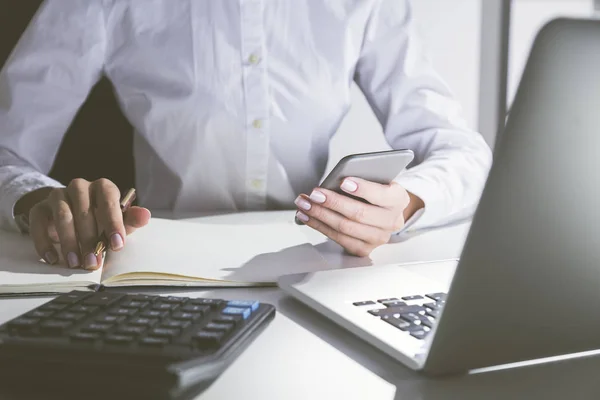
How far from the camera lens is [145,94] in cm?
120

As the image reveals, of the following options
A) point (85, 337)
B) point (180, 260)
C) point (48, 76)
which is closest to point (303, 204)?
point (180, 260)

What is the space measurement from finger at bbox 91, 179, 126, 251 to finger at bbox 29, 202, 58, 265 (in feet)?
0.18

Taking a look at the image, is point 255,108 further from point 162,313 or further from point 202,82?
point 162,313

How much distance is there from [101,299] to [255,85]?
0.73 meters

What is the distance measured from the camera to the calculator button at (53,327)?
44 centimetres

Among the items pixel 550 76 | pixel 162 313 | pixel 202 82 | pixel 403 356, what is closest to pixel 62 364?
pixel 162 313

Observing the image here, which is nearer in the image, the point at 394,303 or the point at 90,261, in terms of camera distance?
the point at 394,303

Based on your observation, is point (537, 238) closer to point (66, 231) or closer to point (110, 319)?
point (110, 319)

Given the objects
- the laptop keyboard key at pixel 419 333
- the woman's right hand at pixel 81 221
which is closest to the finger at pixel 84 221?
the woman's right hand at pixel 81 221

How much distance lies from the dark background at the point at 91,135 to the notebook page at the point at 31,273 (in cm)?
53

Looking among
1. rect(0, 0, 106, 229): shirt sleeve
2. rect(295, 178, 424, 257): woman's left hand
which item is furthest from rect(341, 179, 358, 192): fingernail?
rect(0, 0, 106, 229): shirt sleeve

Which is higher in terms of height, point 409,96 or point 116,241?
point 409,96

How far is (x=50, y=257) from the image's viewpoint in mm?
708

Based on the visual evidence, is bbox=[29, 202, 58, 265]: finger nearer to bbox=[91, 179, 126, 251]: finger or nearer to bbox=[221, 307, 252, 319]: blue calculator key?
bbox=[91, 179, 126, 251]: finger
